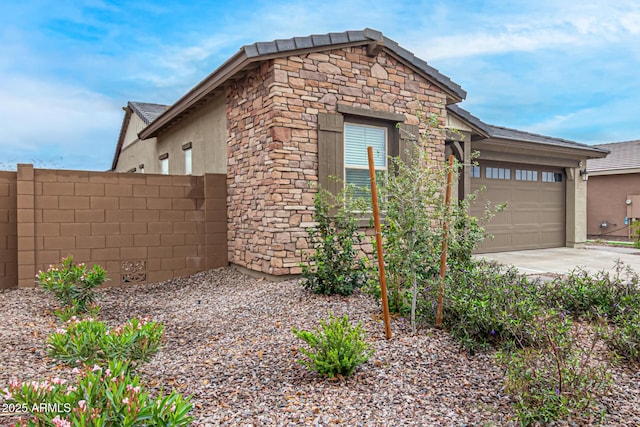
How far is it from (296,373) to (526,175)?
1028cm

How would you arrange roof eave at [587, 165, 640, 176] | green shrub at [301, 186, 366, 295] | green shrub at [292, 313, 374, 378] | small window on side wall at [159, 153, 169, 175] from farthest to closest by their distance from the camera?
roof eave at [587, 165, 640, 176]
small window on side wall at [159, 153, 169, 175]
green shrub at [301, 186, 366, 295]
green shrub at [292, 313, 374, 378]

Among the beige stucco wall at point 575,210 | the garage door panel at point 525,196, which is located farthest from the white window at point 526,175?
the beige stucco wall at point 575,210

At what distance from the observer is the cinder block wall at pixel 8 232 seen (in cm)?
635

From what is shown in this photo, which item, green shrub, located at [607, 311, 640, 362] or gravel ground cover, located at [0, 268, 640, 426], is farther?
green shrub, located at [607, 311, 640, 362]

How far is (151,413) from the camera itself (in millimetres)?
1853

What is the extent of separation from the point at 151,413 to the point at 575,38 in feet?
39.2

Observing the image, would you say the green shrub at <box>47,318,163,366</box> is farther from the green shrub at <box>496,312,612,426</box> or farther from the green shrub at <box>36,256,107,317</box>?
the green shrub at <box>496,312,612,426</box>

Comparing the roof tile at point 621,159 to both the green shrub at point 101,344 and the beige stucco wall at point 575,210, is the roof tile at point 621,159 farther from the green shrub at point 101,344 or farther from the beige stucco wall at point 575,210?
the green shrub at point 101,344

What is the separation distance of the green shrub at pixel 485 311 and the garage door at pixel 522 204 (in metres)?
5.90

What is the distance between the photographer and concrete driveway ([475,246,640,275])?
7.98 meters

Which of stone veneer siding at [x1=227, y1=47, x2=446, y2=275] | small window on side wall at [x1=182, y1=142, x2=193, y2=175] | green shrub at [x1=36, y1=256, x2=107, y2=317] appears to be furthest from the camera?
small window on side wall at [x1=182, y1=142, x2=193, y2=175]

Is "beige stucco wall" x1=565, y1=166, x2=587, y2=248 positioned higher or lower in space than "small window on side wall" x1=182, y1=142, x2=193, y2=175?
lower

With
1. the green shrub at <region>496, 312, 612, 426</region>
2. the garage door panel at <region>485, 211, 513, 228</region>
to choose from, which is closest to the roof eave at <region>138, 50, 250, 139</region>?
the green shrub at <region>496, 312, 612, 426</region>

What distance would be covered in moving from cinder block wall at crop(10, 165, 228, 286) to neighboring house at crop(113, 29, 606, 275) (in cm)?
51
